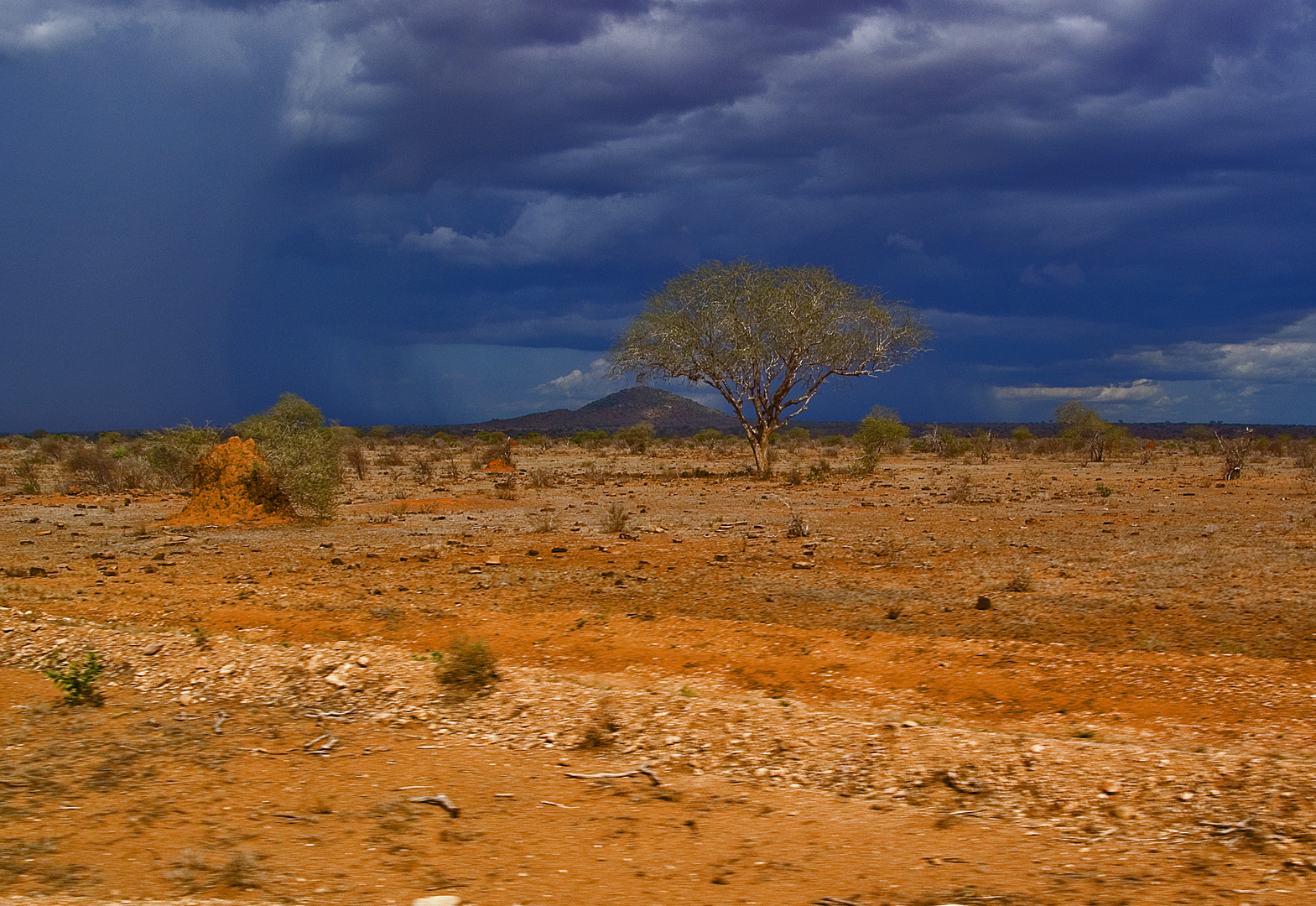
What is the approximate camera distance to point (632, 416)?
159 m

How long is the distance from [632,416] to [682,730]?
153 m

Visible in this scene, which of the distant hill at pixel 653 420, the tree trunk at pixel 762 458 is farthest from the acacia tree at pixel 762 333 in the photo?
the distant hill at pixel 653 420

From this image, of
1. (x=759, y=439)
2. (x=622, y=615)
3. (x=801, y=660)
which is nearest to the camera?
(x=801, y=660)

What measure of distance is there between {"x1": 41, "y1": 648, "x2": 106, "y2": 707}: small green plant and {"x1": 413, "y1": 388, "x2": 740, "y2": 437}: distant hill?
133670mm

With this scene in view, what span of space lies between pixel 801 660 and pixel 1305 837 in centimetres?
433

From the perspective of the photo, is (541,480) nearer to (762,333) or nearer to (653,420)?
(762,333)

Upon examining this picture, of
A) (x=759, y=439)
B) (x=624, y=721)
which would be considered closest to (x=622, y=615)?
(x=624, y=721)

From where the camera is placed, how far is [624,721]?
738 centimetres

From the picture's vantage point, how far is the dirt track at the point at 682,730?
487 centimetres

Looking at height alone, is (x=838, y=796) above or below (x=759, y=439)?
below

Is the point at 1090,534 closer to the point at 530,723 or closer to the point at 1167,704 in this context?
the point at 1167,704

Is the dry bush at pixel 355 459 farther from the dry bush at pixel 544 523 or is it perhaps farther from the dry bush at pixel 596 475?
the dry bush at pixel 544 523

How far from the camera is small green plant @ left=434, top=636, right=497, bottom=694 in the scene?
831cm

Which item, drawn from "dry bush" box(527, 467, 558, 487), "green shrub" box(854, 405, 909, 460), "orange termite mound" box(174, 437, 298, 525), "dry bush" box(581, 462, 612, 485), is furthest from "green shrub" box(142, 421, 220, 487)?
"green shrub" box(854, 405, 909, 460)
